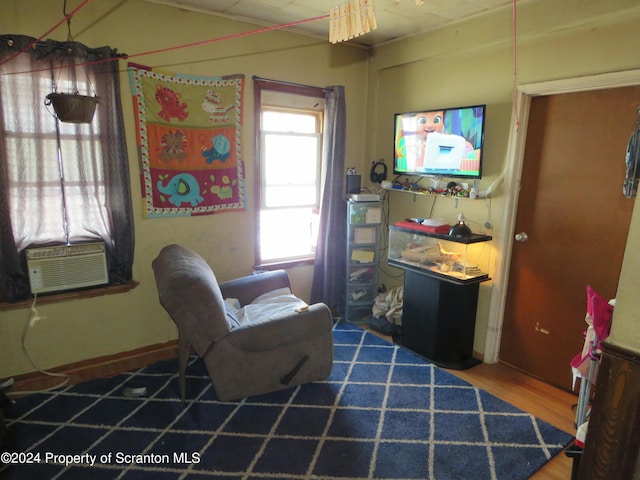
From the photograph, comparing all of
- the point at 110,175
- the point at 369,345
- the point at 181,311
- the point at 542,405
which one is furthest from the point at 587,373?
the point at 110,175

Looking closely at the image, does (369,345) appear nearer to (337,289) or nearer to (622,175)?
(337,289)

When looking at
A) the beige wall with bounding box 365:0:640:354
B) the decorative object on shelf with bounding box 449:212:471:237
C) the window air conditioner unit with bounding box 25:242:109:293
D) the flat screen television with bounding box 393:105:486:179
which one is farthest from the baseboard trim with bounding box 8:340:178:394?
the flat screen television with bounding box 393:105:486:179

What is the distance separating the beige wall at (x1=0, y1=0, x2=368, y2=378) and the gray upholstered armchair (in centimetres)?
53

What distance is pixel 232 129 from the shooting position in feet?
10.2

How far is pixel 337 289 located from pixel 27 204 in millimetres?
2504

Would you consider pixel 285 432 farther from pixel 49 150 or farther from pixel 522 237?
pixel 49 150

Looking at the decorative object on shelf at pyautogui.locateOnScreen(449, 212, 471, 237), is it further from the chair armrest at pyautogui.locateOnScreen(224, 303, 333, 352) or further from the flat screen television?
the chair armrest at pyautogui.locateOnScreen(224, 303, 333, 352)

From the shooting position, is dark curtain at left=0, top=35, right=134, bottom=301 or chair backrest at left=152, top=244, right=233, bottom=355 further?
dark curtain at left=0, top=35, right=134, bottom=301

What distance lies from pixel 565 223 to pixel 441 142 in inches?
41.2

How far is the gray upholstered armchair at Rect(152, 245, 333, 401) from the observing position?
2168mm

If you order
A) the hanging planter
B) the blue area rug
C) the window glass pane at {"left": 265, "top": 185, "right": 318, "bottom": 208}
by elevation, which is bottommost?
the blue area rug

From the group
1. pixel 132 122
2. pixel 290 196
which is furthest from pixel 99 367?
pixel 290 196

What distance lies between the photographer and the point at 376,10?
2.81 m

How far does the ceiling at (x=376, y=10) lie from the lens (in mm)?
2688
